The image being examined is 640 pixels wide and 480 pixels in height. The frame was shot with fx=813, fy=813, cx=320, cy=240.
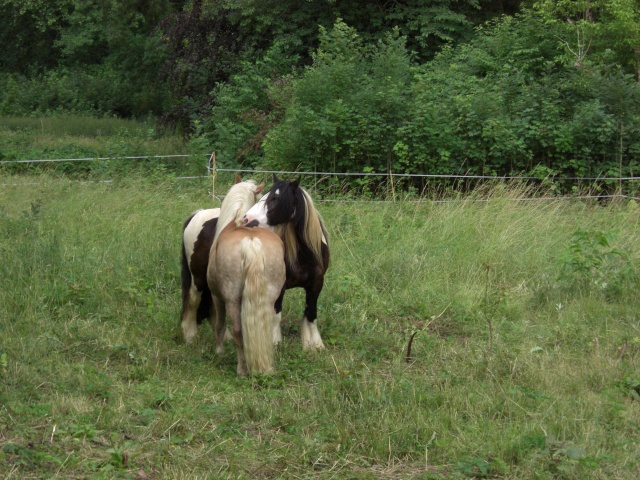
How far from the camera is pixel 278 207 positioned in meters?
6.85

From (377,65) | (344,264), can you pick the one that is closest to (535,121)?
(377,65)

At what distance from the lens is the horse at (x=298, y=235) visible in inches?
270

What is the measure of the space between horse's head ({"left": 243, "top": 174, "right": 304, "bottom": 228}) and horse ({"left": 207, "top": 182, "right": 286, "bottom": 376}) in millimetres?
278

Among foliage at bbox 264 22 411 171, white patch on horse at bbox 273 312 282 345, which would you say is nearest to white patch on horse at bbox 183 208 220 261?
white patch on horse at bbox 273 312 282 345

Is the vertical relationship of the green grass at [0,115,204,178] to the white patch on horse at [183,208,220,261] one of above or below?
below

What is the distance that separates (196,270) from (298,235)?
106cm

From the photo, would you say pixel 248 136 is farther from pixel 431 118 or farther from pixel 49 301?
pixel 49 301

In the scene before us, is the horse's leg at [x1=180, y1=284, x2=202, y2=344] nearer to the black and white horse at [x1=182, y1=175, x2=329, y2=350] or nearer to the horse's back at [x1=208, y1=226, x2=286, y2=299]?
the black and white horse at [x1=182, y1=175, x2=329, y2=350]

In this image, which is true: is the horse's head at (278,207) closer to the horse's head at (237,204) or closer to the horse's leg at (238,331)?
the horse's head at (237,204)

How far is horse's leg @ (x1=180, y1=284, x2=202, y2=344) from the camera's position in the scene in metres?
7.41

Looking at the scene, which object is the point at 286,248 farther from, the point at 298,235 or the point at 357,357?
the point at 357,357

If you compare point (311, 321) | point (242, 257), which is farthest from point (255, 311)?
point (311, 321)

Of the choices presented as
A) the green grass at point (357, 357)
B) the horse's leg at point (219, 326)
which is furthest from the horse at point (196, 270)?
the horse's leg at point (219, 326)

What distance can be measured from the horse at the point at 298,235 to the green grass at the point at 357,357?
0.85ft
